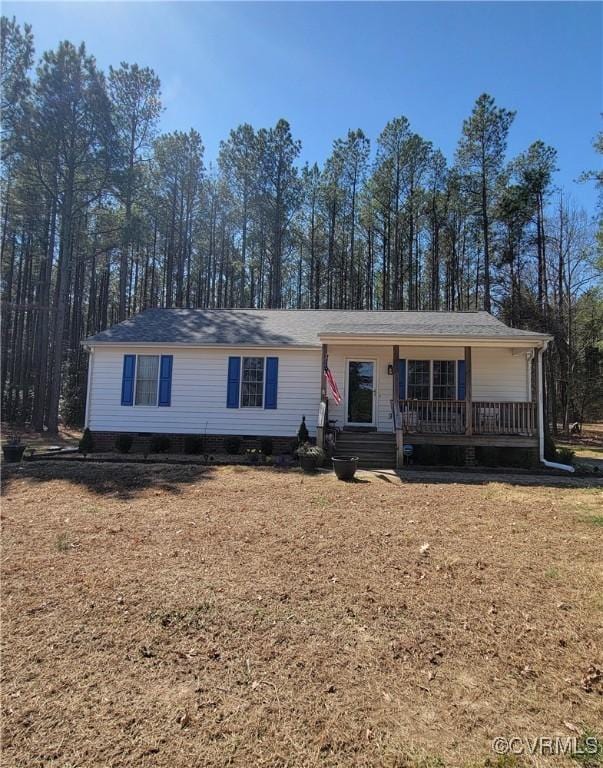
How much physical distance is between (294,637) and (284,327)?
11.3 meters

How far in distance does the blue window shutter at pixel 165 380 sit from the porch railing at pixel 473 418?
683cm

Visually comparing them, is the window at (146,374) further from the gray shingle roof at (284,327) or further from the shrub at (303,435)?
the shrub at (303,435)

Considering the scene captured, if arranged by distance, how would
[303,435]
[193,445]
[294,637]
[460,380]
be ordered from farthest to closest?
[193,445] < [460,380] < [303,435] < [294,637]

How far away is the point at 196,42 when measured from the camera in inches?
326

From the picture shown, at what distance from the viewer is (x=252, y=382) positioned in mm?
12305

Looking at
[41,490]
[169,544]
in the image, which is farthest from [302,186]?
[169,544]

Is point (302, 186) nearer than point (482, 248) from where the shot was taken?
No

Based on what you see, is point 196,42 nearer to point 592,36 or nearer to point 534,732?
point 592,36

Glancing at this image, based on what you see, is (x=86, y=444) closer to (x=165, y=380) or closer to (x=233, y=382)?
(x=165, y=380)

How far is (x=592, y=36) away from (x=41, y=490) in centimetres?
1447

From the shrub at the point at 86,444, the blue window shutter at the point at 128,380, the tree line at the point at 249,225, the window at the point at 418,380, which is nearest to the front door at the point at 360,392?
the window at the point at 418,380

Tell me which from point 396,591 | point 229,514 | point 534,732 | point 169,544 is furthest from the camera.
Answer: point 229,514

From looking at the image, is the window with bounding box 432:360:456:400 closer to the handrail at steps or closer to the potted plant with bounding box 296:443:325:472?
the handrail at steps

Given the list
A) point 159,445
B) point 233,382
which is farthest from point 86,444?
point 233,382
